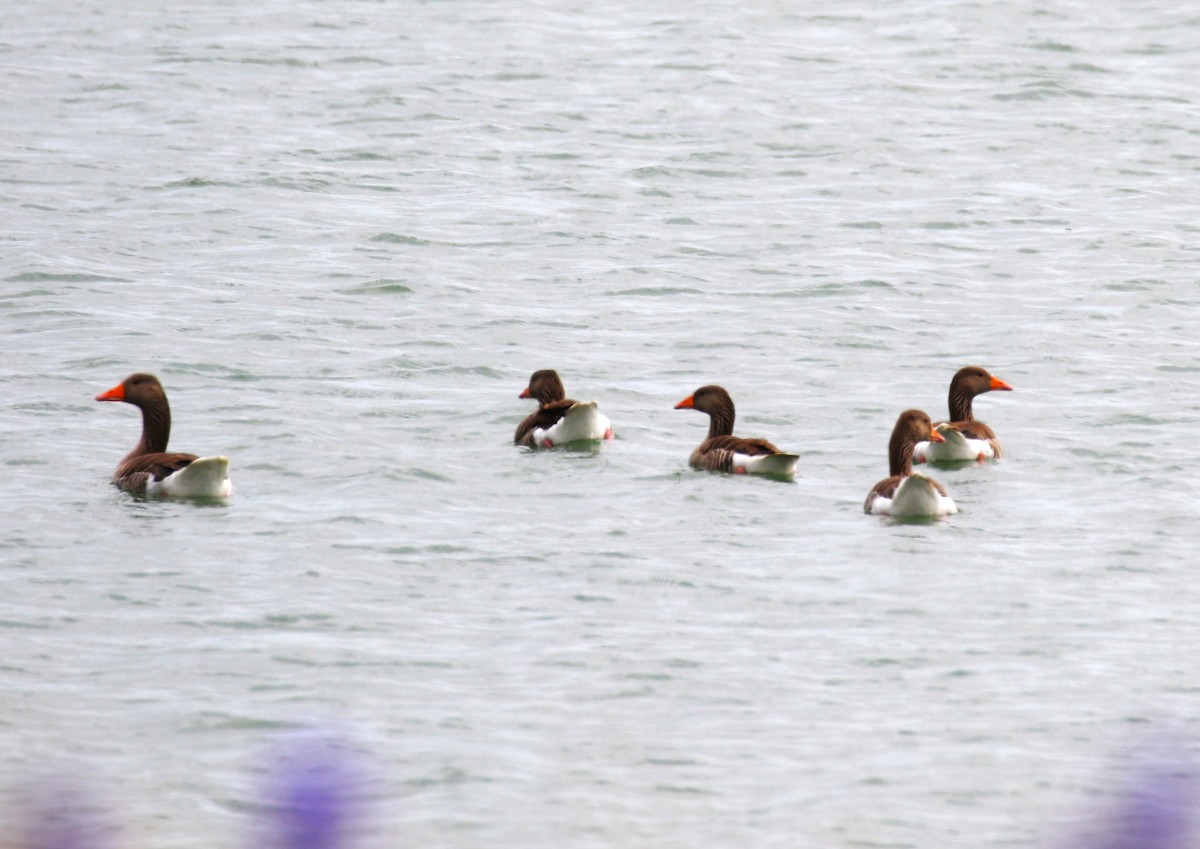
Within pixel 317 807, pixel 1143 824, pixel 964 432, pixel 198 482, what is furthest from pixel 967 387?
pixel 317 807

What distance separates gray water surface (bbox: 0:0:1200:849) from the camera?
28.2ft

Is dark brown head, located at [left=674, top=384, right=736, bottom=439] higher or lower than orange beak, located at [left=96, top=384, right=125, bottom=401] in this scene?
higher

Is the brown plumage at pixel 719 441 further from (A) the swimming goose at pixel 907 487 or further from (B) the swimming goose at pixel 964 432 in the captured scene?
(B) the swimming goose at pixel 964 432

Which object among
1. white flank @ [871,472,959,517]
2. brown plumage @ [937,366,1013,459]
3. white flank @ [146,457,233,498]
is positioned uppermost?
brown plumage @ [937,366,1013,459]

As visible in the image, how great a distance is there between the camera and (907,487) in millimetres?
12102

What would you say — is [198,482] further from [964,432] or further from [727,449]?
[964,432]

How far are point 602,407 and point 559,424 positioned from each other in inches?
76.7

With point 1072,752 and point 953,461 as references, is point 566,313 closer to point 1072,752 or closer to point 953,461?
point 953,461

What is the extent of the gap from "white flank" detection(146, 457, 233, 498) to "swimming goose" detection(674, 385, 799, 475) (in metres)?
3.54

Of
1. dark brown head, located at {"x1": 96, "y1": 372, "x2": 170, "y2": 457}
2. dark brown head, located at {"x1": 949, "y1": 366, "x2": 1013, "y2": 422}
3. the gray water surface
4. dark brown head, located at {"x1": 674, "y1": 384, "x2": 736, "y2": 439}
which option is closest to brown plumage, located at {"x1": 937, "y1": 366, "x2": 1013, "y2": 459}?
dark brown head, located at {"x1": 949, "y1": 366, "x2": 1013, "y2": 422}

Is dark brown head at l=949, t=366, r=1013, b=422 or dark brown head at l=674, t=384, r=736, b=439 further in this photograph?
dark brown head at l=949, t=366, r=1013, b=422

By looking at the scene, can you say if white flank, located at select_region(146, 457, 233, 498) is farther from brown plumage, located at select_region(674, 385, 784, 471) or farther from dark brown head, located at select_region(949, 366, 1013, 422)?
dark brown head, located at select_region(949, 366, 1013, 422)

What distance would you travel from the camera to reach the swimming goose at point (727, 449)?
529 inches

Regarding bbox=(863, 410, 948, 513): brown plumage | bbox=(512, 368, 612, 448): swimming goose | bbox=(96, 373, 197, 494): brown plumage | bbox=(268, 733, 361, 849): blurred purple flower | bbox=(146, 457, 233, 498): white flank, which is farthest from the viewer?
bbox=(512, 368, 612, 448): swimming goose
